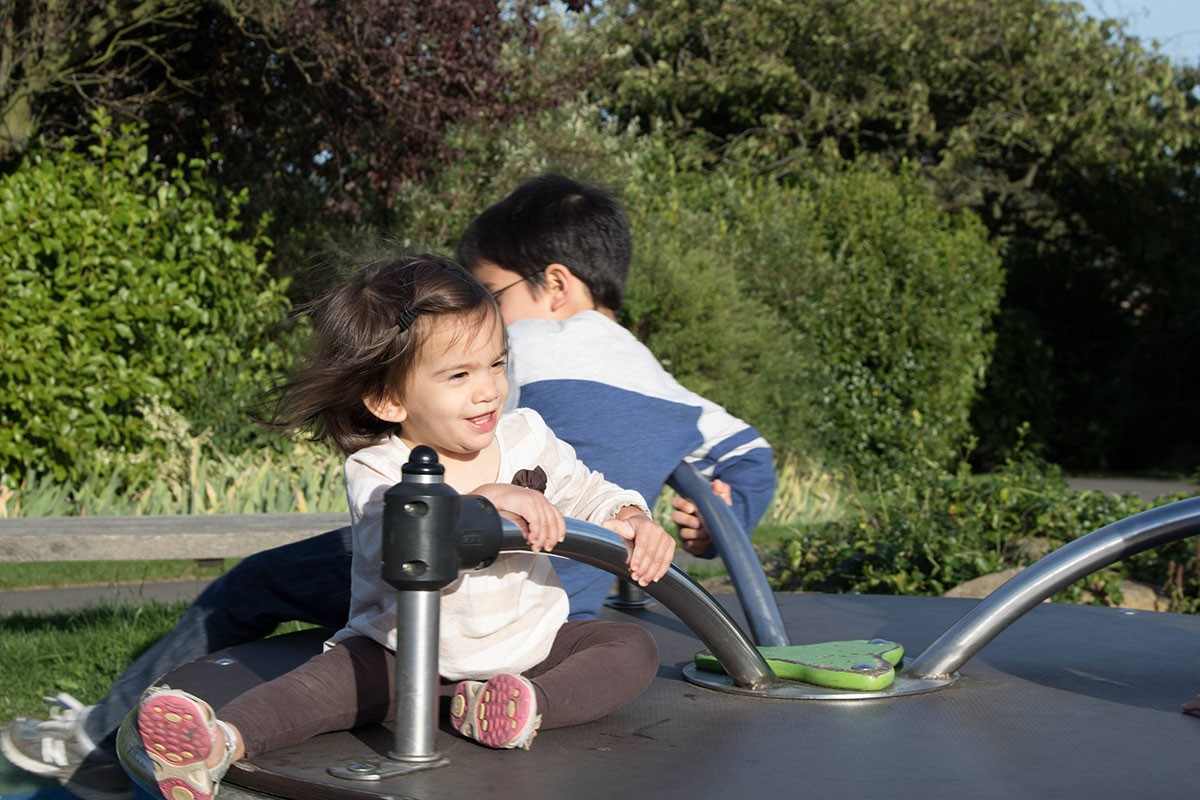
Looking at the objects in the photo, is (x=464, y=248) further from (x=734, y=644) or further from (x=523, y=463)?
(x=734, y=644)

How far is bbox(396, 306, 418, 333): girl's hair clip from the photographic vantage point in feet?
6.23

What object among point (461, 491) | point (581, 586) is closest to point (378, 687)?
point (461, 491)

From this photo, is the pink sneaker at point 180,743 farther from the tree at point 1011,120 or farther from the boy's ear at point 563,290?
the tree at point 1011,120

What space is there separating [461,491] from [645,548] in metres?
0.38

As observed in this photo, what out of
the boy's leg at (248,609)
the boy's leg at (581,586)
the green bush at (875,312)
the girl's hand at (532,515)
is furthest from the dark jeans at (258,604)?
the green bush at (875,312)

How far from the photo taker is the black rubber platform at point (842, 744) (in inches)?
61.9

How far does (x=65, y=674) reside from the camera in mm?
3984

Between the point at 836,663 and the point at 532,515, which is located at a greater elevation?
the point at 532,515

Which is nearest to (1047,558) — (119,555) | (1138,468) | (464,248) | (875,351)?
(464,248)

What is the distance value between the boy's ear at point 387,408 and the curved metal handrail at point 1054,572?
0.95 metres

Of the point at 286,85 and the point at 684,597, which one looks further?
the point at 286,85

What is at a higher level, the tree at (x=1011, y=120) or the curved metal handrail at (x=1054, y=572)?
the tree at (x=1011, y=120)

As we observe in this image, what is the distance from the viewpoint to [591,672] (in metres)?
1.91

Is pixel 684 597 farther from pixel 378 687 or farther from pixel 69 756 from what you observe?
pixel 69 756
